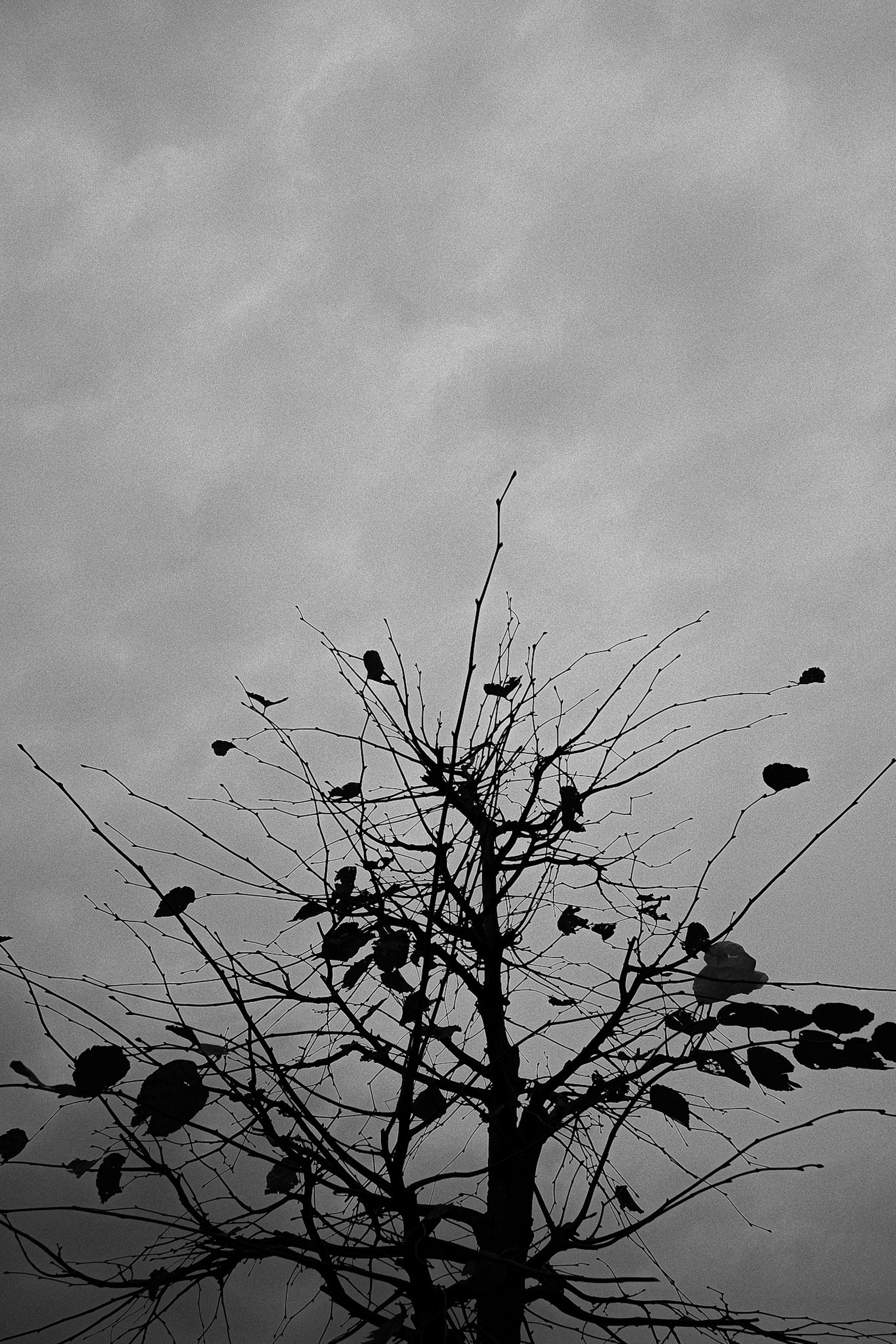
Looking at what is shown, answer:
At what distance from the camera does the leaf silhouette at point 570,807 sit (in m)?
3.72

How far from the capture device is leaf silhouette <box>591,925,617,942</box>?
3750 mm

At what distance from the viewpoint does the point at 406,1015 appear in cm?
292

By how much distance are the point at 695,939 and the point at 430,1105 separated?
97 cm

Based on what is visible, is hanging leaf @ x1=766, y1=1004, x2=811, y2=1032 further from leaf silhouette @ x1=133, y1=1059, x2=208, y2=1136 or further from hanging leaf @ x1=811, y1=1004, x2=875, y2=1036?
leaf silhouette @ x1=133, y1=1059, x2=208, y2=1136

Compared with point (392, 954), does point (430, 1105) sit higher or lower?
lower

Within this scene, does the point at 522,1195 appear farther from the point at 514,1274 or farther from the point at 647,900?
the point at 647,900

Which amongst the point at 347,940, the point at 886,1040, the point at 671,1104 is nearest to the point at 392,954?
the point at 347,940

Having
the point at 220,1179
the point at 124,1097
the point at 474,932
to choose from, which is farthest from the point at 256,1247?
the point at 474,932

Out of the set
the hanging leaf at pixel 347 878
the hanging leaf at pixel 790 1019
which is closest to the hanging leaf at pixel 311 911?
the hanging leaf at pixel 347 878

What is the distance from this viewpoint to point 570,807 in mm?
3725

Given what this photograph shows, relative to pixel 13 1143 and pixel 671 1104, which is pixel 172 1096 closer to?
pixel 13 1143

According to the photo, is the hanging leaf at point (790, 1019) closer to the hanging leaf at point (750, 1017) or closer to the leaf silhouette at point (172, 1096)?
the hanging leaf at point (750, 1017)

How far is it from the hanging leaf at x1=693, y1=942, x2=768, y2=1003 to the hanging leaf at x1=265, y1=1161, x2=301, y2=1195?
1263 millimetres

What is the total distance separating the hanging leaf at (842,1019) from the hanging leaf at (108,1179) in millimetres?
1836
